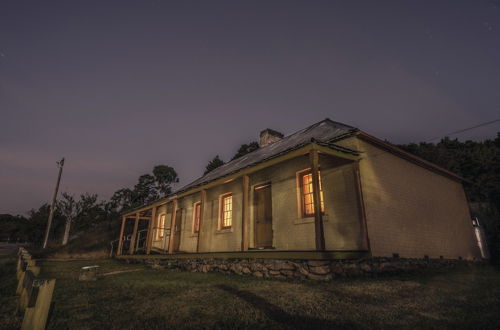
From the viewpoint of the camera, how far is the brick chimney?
15031 mm

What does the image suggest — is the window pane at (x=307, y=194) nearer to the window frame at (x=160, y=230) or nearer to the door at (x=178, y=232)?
the door at (x=178, y=232)

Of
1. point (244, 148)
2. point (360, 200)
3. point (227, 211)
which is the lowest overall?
point (360, 200)

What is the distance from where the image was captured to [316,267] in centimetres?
596

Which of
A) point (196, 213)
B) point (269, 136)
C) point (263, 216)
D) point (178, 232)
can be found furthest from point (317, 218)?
point (178, 232)

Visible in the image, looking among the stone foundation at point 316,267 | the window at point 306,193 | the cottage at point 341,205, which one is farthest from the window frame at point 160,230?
A: the window at point 306,193

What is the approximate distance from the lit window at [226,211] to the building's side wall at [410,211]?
18.5ft

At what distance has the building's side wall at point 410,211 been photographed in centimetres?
719

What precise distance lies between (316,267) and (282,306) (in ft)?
8.18

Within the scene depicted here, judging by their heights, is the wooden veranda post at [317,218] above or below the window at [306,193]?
below

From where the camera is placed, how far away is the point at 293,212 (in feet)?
26.9

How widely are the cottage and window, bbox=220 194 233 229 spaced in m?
0.04

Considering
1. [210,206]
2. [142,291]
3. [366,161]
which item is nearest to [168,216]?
[210,206]

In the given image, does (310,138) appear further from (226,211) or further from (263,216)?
(226,211)

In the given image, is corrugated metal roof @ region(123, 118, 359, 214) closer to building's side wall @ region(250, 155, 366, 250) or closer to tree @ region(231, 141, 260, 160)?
building's side wall @ region(250, 155, 366, 250)
